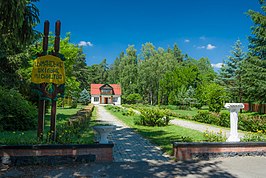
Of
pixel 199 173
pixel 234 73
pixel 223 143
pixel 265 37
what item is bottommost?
pixel 199 173

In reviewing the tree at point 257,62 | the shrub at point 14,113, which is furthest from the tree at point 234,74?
the shrub at point 14,113

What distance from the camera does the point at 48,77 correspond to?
275 inches

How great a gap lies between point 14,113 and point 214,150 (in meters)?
9.14

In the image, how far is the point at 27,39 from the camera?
5910 mm

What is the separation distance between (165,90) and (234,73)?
15.0 m

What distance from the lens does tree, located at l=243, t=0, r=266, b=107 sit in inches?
933

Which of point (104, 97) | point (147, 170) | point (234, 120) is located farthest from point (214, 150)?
point (104, 97)

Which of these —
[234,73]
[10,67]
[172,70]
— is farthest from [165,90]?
[10,67]

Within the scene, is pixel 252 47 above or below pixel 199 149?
above

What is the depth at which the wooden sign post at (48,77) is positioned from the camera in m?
6.93

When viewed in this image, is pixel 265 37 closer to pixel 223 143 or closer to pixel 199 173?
pixel 223 143

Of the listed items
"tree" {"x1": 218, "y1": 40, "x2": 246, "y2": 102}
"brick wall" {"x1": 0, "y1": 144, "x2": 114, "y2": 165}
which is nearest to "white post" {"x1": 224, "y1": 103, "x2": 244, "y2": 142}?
"brick wall" {"x1": 0, "y1": 144, "x2": 114, "y2": 165}

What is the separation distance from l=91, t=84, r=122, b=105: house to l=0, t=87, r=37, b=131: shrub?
48590mm

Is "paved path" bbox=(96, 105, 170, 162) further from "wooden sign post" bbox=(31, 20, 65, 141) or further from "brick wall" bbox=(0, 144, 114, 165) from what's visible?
"wooden sign post" bbox=(31, 20, 65, 141)
